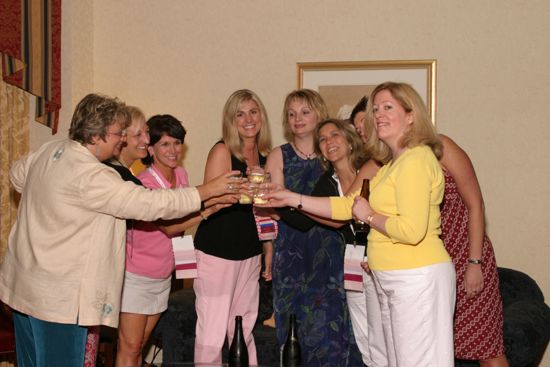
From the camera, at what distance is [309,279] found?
12.8 ft

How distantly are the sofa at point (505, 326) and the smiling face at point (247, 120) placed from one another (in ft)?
4.25

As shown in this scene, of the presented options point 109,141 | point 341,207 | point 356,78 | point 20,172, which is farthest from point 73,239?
point 356,78

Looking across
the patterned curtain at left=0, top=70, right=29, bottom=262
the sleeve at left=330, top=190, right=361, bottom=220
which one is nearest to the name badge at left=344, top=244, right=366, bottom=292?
the sleeve at left=330, top=190, right=361, bottom=220

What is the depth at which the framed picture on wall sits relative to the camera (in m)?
5.09

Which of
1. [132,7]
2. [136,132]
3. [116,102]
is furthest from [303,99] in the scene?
[132,7]

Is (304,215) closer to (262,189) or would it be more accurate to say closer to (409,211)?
(262,189)

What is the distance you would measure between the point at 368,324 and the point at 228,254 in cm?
89

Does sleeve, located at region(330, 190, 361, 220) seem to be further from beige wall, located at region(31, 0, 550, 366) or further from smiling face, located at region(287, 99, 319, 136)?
beige wall, located at region(31, 0, 550, 366)

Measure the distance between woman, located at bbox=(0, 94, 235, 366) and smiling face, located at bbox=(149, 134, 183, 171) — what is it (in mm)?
895

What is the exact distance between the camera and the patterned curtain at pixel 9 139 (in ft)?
15.9

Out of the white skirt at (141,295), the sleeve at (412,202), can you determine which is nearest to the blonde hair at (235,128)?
the white skirt at (141,295)

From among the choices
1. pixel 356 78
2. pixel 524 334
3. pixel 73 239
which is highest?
pixel 356 78

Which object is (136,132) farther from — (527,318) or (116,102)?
(527,318)

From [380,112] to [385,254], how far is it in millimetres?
601
